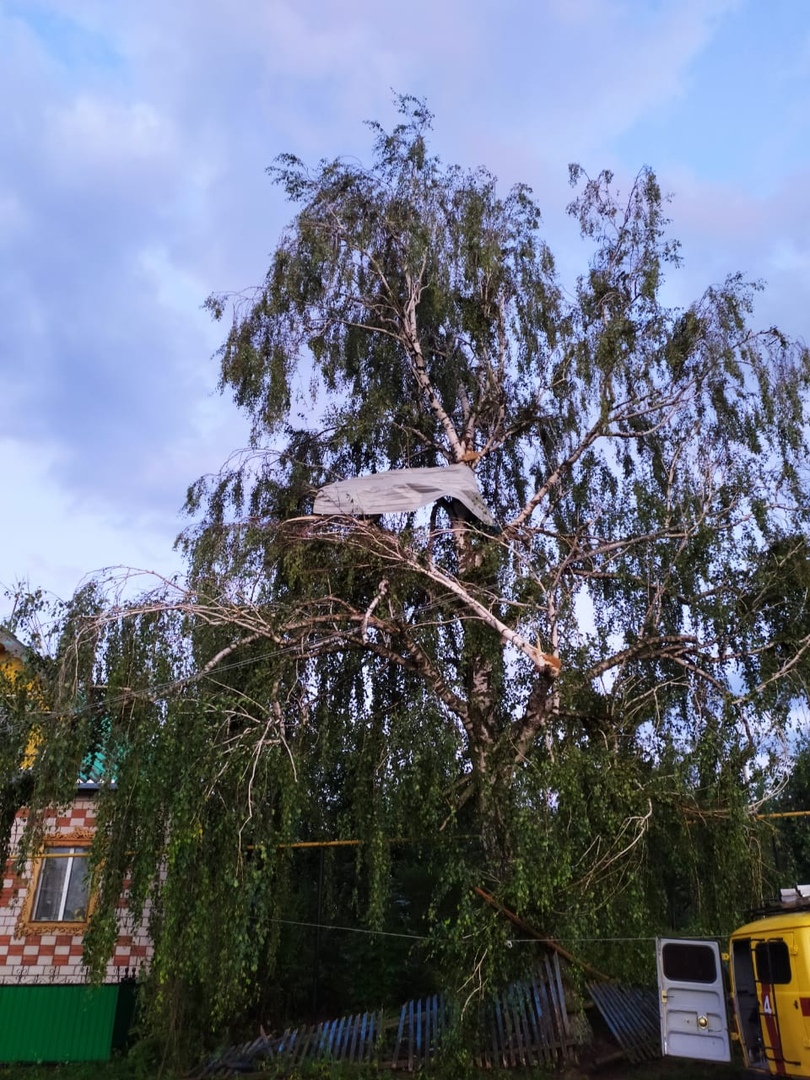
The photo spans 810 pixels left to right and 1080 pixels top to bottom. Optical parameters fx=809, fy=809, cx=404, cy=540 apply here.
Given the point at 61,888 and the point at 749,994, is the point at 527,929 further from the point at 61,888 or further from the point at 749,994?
the point at 61,888

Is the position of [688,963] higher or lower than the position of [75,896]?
lower

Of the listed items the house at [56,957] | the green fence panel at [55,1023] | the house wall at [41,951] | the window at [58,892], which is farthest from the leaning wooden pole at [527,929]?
the window at [58,892]

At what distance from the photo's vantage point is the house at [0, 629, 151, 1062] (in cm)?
1118

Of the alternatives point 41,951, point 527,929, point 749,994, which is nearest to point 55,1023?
point 41,951

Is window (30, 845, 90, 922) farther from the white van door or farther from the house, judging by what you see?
the white van door

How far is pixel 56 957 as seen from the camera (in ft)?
40.0

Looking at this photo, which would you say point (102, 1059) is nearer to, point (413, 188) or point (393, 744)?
point (393, 744)

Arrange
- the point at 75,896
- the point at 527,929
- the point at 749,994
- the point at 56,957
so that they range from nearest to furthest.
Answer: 1. the point at 749,994
2. the point at 527,929
3. the point at 56,957
4. the point at 75,896

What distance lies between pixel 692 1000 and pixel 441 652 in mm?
4525

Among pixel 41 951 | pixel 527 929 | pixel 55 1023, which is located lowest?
pixel 55 1023

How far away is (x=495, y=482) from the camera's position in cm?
1383

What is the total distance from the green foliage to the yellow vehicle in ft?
1.90

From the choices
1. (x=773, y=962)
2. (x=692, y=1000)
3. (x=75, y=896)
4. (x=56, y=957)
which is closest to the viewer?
(x=773, y=962)

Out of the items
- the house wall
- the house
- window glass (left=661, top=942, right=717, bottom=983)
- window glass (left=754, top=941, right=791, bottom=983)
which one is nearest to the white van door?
window glass (left=661, top=942, right=717, bottom=983)
